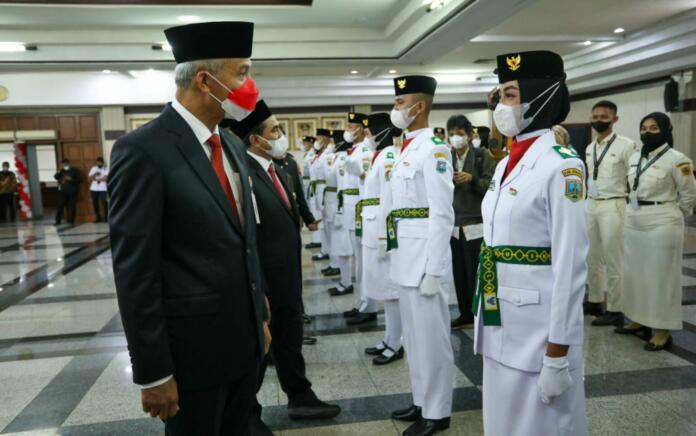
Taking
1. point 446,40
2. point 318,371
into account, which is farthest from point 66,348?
point 446,40

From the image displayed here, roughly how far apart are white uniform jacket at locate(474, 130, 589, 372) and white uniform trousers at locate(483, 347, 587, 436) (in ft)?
0.19

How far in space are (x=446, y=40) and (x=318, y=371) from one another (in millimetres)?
6255

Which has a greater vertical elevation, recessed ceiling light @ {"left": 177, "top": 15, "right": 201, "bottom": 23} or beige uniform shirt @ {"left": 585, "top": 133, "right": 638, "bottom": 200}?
recessed ceiling light @ {"left": 177, "top": 15, "right": 201, "bottom": 23}

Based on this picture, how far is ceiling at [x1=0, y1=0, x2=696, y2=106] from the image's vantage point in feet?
23.7

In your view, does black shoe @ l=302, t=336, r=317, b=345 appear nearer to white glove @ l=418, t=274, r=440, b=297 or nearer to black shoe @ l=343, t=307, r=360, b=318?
black shoe @ l=343, t=307, r=360, b=318

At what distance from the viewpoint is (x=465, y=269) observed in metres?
4.16

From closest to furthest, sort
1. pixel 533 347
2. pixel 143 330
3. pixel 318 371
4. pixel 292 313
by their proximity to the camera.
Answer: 1. pixel 143 330
2. pixel 533 347
3. pixel 292 313
4. pixel 318 371

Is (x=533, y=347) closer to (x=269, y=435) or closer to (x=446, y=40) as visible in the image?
(x=269, y=435)

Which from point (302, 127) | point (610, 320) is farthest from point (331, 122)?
point (610, 320)

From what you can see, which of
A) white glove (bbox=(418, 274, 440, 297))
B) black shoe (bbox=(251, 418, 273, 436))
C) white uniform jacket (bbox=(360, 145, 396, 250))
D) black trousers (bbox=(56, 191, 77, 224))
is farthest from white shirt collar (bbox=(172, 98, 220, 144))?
black trousers (bbox=(56, 191, 77, 224))

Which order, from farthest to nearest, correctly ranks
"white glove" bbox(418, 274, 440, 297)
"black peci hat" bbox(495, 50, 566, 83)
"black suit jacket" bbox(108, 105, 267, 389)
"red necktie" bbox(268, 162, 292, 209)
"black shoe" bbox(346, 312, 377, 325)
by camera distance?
"black shoe" bbox(346, 312, 377, 325), "red necktie" bbox(268, 162, 292, 209), "white glove" bbox(418, 274, 440, 297), "black peci hat" bbox(495, 50, 566, 83), "black suit jacket" bbox(108, 105, 267, 389)

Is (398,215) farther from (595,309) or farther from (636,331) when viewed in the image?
(595,309)

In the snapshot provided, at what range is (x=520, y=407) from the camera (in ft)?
5.42

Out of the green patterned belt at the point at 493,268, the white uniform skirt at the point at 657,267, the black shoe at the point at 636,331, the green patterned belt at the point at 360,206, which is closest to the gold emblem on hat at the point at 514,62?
the green patterned belt at the point at 493,268
